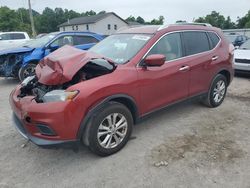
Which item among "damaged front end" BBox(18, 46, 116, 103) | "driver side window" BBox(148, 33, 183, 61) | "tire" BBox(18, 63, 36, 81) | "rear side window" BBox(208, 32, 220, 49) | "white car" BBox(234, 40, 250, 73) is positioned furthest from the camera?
"white car" BBox(234, 40, 250, 73)

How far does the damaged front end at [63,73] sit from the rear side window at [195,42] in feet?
5.63

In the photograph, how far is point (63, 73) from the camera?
10.6 ft

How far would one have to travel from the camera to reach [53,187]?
2988 mm

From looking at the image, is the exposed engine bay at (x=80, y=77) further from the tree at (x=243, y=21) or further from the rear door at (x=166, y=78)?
the tree at (x=243, y=21)

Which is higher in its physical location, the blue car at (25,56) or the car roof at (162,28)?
the car roof at (162,28)

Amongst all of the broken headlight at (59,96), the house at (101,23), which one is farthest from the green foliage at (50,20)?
the broken headlight at (59,96)

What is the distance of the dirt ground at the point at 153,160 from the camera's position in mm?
3057

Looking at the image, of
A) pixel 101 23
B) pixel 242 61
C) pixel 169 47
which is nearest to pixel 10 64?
pixel 169 47

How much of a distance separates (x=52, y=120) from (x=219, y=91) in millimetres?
3826

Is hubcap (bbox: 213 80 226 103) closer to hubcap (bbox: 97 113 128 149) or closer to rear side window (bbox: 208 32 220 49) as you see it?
rear side window (bbox: 208 32 220 49)

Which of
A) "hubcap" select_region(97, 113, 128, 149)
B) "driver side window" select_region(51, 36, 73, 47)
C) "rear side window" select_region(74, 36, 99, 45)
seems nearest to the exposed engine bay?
"hubcap" select_region(97, 113, 128, 149)

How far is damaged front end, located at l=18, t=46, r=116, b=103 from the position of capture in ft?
10.4

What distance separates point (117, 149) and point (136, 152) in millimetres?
283

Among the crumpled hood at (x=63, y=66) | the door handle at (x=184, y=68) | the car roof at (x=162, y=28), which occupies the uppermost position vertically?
the car roof at (x=162, y=28)
